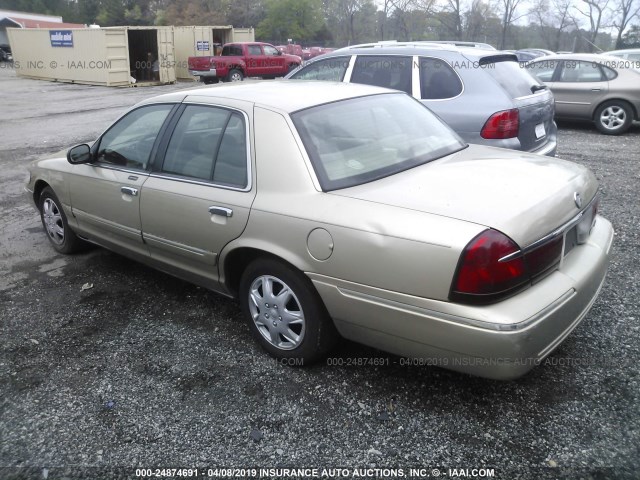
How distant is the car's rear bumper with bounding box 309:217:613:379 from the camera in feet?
7.96

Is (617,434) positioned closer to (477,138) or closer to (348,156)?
(348,156)

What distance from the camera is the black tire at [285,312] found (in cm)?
301

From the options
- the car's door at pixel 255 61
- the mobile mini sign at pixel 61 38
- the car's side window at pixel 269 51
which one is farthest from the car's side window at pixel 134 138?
the mobile mini sign at pixel 61 38

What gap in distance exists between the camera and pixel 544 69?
11.2 metres

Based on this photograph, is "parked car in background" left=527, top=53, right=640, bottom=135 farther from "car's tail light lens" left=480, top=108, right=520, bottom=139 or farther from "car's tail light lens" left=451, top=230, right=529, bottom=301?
"car's tail light lens" left=451, top=230, right=529, bottom=301

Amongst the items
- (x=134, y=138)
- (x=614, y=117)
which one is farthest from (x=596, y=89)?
(x=134, y=138)

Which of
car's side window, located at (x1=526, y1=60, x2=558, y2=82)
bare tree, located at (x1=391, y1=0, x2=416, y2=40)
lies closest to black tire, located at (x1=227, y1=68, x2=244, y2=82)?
car's side window, located at (x1=526, y1=60, x2=558, y2=82)

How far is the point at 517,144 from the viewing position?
17.6ft

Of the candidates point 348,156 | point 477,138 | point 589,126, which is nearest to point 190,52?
point 589,126

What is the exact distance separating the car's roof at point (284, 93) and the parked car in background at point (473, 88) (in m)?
1.83

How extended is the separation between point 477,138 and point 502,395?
3.16 metres

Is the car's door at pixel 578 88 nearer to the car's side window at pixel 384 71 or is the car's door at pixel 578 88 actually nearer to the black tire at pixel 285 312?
the car's side window at pixel 384 71

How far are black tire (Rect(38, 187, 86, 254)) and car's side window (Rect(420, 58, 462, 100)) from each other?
3.78 meters

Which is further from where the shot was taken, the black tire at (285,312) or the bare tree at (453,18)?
the bare tree at (453,18)
